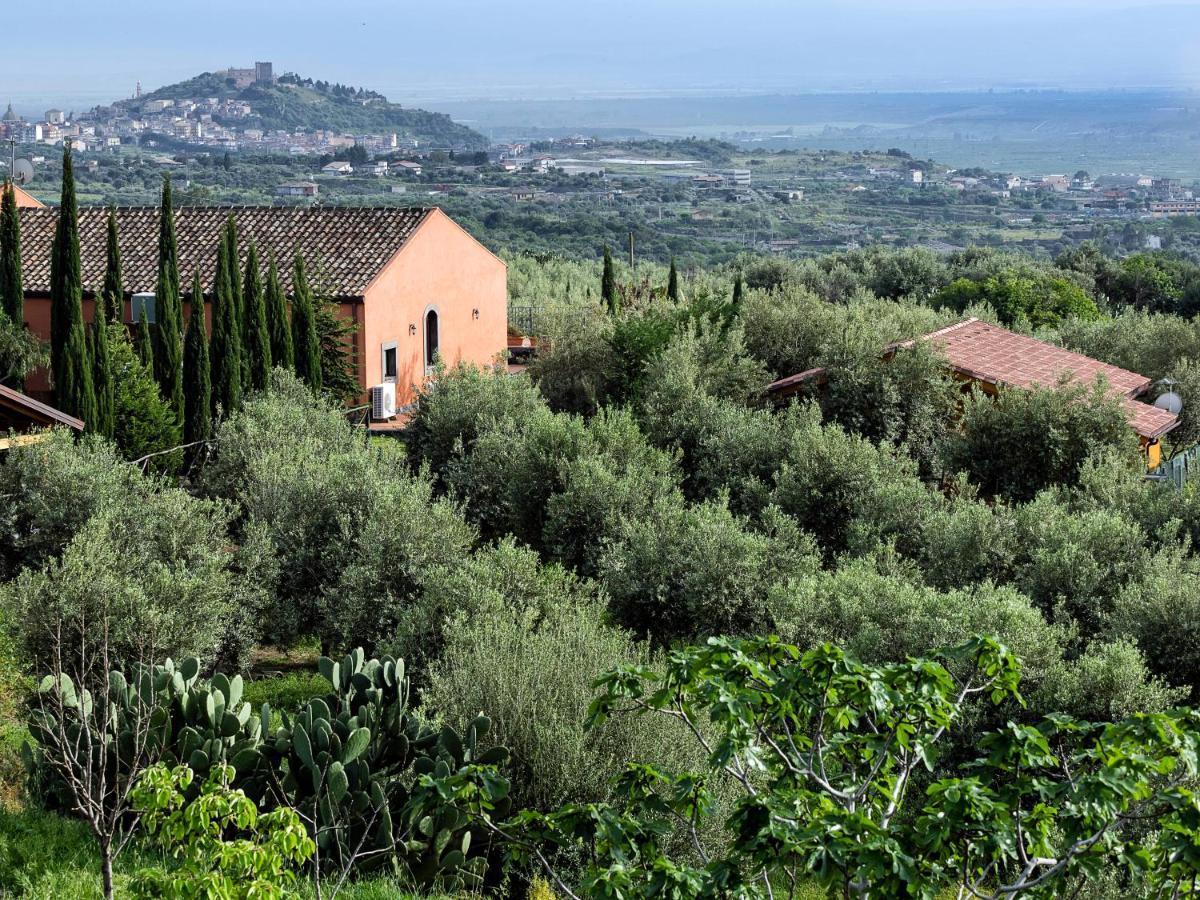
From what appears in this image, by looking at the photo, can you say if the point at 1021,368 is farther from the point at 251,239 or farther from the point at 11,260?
the point at 11,260

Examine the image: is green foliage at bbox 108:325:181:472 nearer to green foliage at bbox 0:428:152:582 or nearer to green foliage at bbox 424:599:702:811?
green foliage at bbox 0:428:152:582

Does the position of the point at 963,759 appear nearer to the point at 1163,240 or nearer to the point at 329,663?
the point at 329,663

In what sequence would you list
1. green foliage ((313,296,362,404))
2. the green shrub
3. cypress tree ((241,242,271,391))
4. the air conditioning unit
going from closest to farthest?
the green shrub
cypress tree ((241,242,271,391))
green foliage ((313,296,362,404))
the air conditioning unit

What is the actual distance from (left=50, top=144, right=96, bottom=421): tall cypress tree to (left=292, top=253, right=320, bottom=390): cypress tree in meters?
5.58

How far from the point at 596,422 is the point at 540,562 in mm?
2742

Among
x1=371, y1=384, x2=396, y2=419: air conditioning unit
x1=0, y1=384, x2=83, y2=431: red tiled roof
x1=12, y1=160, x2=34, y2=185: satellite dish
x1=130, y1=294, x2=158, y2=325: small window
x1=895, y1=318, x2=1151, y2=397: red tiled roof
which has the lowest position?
x1=371, y1=384, x2=396, y2=419: air conditioning unit

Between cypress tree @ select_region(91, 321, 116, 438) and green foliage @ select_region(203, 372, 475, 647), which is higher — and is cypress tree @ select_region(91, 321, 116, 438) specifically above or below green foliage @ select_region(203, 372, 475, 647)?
above

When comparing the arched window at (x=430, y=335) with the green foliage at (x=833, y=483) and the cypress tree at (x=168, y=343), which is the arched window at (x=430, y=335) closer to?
the cypress tree at (x=168, y=343)

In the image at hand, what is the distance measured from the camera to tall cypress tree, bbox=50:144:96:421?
966 inches

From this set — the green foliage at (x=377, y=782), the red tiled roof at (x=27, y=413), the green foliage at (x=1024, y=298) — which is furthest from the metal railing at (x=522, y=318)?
the green foliage at (x=377, y=782)

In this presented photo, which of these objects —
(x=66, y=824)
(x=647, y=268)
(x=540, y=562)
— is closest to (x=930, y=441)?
(x=540, y=562)

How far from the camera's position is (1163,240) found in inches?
4464

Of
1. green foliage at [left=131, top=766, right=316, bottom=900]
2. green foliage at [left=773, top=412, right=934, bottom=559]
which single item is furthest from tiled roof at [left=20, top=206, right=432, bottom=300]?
green foliage at [left=131, top=766, right=316, bottom=900]

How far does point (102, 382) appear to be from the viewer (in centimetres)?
2511
